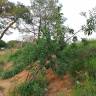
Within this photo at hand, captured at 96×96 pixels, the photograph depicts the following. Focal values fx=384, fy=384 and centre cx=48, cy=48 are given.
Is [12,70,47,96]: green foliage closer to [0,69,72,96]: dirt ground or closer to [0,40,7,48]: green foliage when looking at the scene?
[0,69,72,96]: dirt ground

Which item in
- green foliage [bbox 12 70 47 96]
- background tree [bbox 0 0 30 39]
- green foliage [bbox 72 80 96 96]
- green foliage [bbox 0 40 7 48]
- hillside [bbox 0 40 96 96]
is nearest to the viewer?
green foliage [bbox 72 80 96 96]

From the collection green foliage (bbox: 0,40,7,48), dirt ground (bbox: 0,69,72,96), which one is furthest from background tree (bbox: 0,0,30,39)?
dirt ground (bbox: 0,69,72,96)

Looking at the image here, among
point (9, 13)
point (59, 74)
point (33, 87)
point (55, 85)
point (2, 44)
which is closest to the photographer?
point (33, 87)

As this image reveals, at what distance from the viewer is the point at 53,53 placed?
9.05 metres

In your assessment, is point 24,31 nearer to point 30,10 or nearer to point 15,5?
point 30,10

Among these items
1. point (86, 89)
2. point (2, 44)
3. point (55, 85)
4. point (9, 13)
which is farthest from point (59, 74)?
point (9, 13)

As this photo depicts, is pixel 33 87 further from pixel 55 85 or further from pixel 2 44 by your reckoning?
pixel 2 44

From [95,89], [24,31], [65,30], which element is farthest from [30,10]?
[95,89]

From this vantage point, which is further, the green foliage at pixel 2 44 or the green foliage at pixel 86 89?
the green foliage at pixel 2 44

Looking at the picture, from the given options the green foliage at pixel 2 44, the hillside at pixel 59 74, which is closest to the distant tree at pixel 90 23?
the hillside at pixel 59 74

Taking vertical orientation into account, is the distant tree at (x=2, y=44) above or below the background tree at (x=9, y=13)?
below

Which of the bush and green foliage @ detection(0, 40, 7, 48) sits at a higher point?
green foliage @ detection(0, 40, 7, 48)

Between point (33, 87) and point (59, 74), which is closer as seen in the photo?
point (33, 87)

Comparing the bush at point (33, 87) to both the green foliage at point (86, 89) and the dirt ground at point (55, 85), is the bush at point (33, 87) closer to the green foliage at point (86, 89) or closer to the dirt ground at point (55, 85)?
the dirt ground at point (55, 85)
